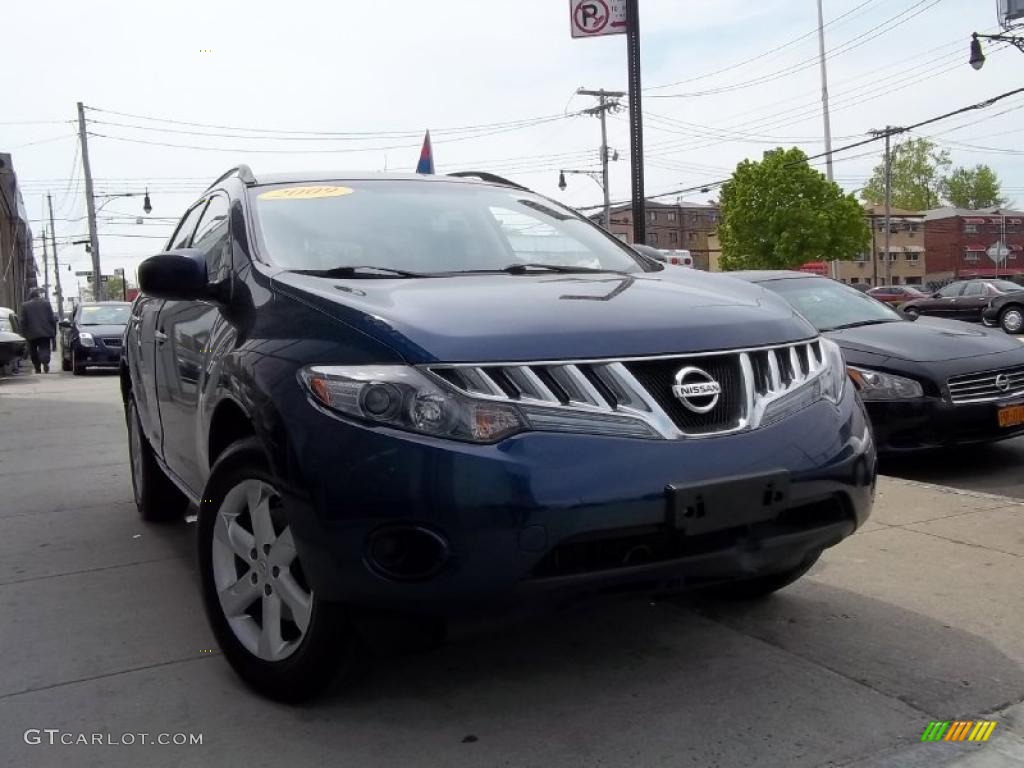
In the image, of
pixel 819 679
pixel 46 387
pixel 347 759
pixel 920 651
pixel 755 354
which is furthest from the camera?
pixel 46 387

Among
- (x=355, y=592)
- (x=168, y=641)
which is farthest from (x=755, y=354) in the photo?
(x=168, y=641)

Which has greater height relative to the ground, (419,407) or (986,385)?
(419,407)

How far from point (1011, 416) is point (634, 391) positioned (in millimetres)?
4692

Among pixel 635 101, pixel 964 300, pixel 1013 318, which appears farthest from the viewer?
pixel 964 300

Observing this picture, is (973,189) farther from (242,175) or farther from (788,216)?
(242,175)

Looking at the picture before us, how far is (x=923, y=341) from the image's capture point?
262 inches

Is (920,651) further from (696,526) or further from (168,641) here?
(168,641)

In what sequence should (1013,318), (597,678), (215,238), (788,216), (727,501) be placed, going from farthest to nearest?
1. (788,216)
2. (1013,318)
3. (215,238)
4. (597,678)
5. (727,501)

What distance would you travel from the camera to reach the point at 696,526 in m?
2.51

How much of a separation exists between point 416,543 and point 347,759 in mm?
649

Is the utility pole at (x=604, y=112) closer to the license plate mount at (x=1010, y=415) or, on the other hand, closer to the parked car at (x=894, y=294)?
the parked car at (x=894, y=294)

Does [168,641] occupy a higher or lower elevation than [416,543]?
lower

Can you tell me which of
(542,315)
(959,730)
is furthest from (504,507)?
(959,730)

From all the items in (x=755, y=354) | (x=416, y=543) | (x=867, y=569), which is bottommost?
(x=867, y=569)
